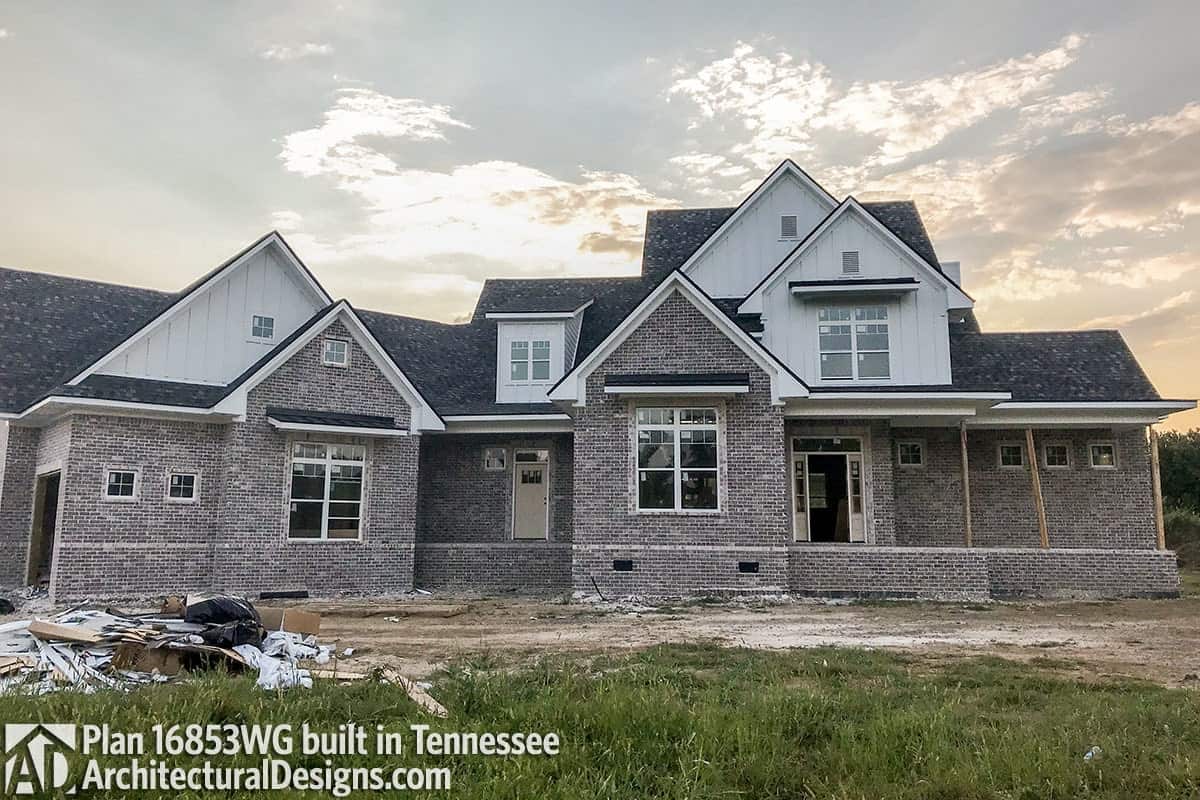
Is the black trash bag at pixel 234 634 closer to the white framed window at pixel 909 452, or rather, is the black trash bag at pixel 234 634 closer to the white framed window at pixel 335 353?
the white framed window at pixel 335 353

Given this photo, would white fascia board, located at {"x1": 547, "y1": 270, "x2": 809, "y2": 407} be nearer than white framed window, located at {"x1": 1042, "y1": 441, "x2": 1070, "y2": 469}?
Yes

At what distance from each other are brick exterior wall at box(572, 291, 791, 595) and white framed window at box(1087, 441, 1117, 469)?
7.64 metres

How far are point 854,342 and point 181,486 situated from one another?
546 inches

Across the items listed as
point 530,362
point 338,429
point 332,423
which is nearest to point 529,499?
point 530,362

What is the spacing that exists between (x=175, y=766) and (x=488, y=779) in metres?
1.82

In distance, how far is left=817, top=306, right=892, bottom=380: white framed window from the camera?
17.9 metres

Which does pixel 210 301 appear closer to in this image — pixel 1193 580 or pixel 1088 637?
pixel 1088 637

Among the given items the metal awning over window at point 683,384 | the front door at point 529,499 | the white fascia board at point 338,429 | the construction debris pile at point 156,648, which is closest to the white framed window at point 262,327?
the white fascia board at point 338,429

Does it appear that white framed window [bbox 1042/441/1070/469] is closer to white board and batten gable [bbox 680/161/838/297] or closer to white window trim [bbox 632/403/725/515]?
white board and batten gable [bbox 680/161/838/297]

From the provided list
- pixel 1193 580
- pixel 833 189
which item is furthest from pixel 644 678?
pixel 1193 580

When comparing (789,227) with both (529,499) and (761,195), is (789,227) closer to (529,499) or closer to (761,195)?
(761,195)

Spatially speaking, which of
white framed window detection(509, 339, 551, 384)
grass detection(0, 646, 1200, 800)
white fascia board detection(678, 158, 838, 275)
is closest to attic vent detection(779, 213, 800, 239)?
white fascia board detection(678, 158, 838, 275)

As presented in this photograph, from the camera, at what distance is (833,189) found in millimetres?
20375

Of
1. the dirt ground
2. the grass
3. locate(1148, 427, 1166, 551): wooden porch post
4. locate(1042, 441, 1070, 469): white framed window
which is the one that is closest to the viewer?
the grass
